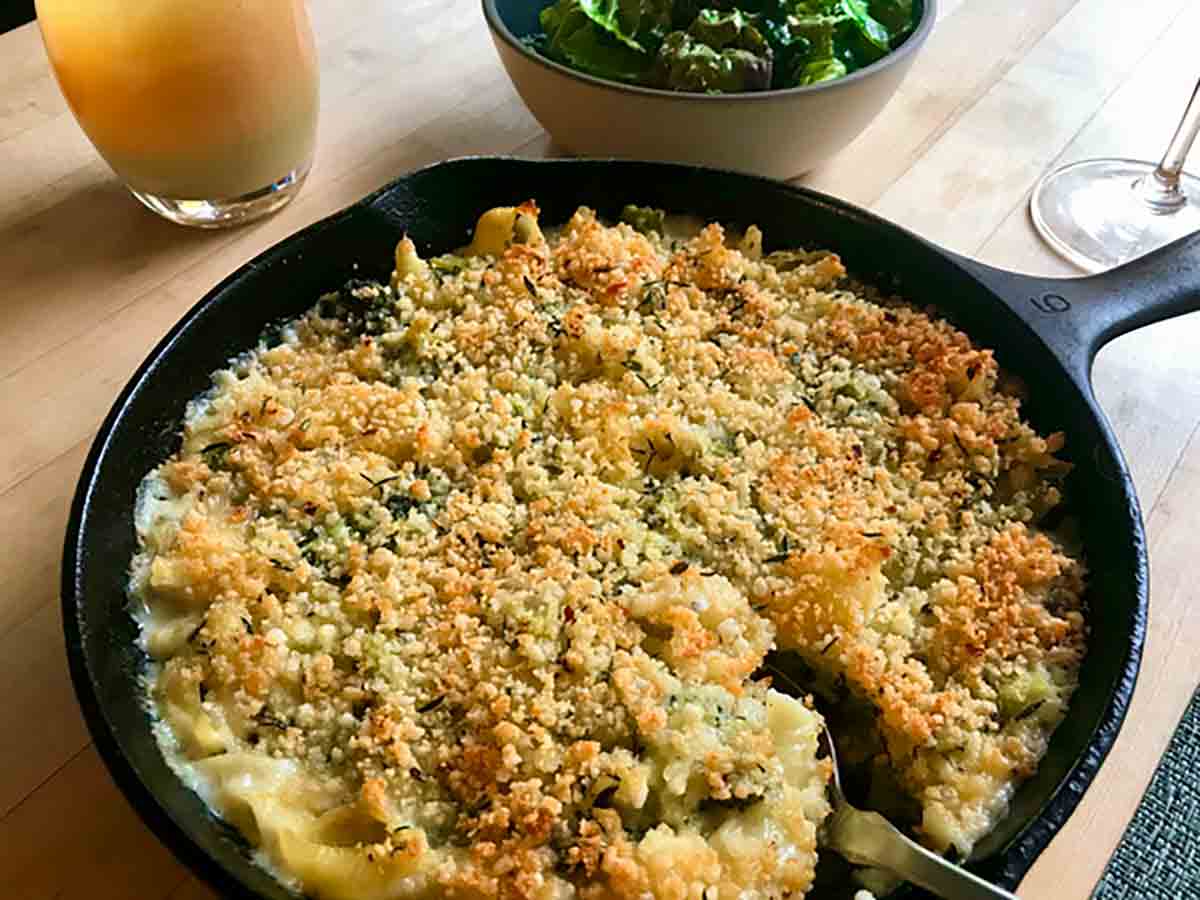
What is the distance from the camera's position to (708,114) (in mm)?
1550

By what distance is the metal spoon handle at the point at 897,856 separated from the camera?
0.87 metres

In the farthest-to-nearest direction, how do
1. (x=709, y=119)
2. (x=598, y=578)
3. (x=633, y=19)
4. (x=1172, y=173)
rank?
1. (x=1172, y=173)
2. (x=633, y=19)
3. (x=709, y=119)
4. (x=598, y=578)

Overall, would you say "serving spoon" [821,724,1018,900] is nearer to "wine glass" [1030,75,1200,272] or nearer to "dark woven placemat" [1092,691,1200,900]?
"dark woven placemat" [1092,691,1200,900]

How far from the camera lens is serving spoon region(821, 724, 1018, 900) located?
87 centimetres

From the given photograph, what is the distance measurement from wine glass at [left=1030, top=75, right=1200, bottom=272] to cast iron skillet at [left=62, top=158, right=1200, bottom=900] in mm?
407

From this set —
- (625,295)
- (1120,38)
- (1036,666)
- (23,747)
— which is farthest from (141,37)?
(1120,38)

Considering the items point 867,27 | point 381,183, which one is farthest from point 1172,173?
point 381,183

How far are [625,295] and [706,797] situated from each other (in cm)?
60

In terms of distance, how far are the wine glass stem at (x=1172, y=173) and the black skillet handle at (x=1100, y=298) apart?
18.3 inches

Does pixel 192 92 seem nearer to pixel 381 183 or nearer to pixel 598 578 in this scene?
pixel 381 183

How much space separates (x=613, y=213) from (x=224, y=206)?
559 mm

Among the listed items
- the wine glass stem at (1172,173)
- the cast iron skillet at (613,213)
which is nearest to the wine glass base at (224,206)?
the cast iron skillet at (613,213)

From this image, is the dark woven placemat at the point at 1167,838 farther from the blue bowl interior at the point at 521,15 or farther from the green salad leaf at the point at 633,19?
the blue bowl interior at the point at 521,15

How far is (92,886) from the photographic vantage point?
1.02 meters
